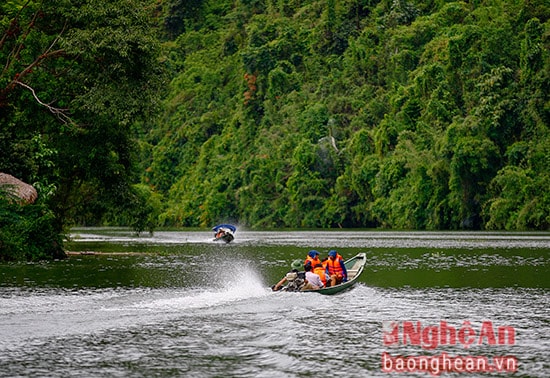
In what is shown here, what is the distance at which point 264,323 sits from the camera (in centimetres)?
2189

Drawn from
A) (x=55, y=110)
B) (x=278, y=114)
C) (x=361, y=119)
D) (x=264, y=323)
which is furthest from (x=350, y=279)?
(x=278, y=114)

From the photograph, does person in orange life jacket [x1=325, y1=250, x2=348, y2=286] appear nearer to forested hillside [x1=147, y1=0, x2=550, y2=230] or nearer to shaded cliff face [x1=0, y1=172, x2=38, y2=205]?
shaded cliff face [x1=0, y1=172, x2=38, y2=205]

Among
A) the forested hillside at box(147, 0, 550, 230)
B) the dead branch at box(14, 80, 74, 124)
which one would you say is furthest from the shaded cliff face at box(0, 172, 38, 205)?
the forested hillside at box(147, 0, 550, 230)

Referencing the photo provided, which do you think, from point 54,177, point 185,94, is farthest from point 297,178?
point 54,177

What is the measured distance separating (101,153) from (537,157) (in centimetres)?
4898

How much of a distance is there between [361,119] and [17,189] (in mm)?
76082

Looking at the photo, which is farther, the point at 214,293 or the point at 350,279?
the point at 350,279

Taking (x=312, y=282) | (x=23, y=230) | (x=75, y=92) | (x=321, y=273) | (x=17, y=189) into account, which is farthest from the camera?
(x=75, y=92)

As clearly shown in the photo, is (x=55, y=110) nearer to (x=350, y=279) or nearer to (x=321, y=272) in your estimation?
(x=350, y=279)

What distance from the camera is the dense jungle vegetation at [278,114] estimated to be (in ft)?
131

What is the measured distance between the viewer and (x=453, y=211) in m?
86.8

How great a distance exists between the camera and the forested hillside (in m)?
83.9

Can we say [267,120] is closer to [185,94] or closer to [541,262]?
[185,94]

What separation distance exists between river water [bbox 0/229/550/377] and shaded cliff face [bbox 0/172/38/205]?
3.19 m
